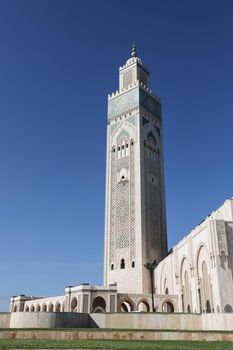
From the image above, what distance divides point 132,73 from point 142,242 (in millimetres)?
14972

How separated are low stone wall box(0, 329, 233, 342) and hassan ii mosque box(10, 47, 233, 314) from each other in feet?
23.7

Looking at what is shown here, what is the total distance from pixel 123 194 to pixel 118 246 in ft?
12.8

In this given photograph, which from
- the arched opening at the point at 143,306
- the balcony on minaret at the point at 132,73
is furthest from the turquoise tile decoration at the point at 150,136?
the arched opening at the point at 143,306

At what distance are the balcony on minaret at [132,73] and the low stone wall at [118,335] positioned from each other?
82.9 ft

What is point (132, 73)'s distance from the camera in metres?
31.5

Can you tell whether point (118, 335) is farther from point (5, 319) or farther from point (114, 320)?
point (5, 319)

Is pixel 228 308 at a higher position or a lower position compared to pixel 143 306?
lower

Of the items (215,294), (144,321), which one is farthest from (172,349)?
(215,294)

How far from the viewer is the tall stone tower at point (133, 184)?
25.0 metres

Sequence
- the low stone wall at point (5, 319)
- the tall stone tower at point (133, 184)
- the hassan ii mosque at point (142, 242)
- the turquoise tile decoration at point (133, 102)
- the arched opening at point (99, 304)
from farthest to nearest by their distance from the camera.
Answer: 1. the turquoise tile decoration at point (133, 102)
2. the tall stone tower at point (133, 184)
3. the arched opening at point (99, 304)
4. the hassan ii mosque at point (142, 242)
5. the low stone wall at point (5, 319)

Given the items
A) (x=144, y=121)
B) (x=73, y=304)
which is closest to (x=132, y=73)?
(x=144, y=121)

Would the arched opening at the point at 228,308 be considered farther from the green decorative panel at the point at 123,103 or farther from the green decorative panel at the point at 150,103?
the green decorative panel at the point at 150,103

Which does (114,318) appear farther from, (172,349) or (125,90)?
(125,90)

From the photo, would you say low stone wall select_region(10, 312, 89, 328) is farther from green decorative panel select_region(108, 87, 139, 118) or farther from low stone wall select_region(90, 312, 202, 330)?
green decorative panel select_region(108, 87, 139, 118)
